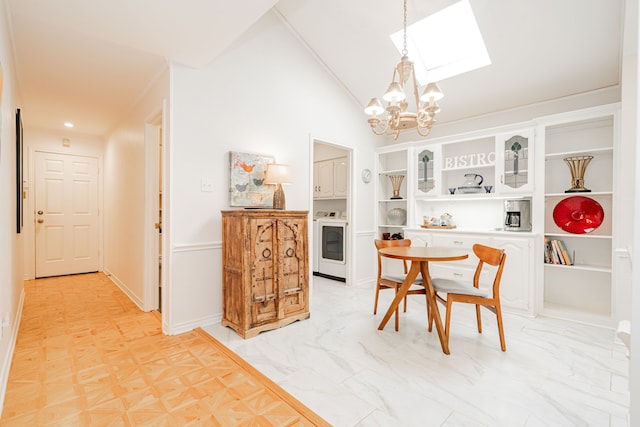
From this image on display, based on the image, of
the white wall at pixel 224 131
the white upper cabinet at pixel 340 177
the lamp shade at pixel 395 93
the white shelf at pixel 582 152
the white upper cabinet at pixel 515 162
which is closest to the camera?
the lamp shade at pixel 395 93

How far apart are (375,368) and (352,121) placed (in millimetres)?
3311

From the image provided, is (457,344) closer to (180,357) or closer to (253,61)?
(180,357)

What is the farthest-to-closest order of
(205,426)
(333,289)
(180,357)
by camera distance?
(333,289), (180,357), (205,426)

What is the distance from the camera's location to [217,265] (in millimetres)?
3039

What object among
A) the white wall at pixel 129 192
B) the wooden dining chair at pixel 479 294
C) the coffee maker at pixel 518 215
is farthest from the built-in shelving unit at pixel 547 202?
the white wall at pixel 129 192

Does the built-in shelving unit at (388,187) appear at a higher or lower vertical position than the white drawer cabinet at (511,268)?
higher

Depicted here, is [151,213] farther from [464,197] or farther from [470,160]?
[470,160]

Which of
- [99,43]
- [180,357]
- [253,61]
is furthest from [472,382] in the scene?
[99,43]

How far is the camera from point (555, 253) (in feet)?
10.7

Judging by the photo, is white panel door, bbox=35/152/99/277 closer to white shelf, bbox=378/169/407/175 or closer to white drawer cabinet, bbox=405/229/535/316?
white shelf, bbox=378/169/407/175

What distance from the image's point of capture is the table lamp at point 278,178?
3.08m

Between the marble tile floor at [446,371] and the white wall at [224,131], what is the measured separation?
1.86 ft

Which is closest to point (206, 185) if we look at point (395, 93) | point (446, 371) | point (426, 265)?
point (395, 93)

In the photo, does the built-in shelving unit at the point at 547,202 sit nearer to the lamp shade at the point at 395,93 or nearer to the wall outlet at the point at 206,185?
the lamp shade at the point at 395,93
